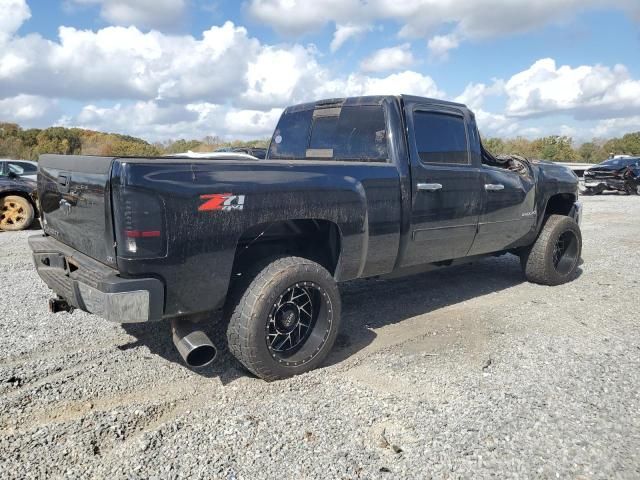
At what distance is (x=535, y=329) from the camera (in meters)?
4.47

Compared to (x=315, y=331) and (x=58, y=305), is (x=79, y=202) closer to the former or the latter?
(x=58, y=305)

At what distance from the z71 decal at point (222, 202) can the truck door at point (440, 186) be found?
5.24ft

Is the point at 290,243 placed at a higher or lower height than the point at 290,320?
higher

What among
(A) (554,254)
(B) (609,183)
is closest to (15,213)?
(A) (554,254)

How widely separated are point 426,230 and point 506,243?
1.46m

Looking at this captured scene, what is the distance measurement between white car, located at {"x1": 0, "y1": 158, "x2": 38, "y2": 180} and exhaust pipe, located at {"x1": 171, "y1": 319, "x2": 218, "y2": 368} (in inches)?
364

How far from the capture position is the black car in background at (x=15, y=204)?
1020 centimetres

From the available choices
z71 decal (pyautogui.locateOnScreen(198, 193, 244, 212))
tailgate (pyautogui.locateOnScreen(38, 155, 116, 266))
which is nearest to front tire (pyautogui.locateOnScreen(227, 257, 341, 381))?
z71 decal (pyautogui.locateOnScreen(198, 193, 244, 212))

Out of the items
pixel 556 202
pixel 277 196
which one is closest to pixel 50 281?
pixel 277 196

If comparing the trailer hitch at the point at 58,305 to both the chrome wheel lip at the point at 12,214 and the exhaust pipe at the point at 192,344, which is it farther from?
the chrome wheel lip at the point at 12,214

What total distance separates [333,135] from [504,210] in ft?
6.11

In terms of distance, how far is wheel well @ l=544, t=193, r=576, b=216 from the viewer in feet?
20.3

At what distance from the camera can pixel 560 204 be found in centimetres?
629

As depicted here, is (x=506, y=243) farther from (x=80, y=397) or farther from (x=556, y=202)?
(x=80, y=397)
